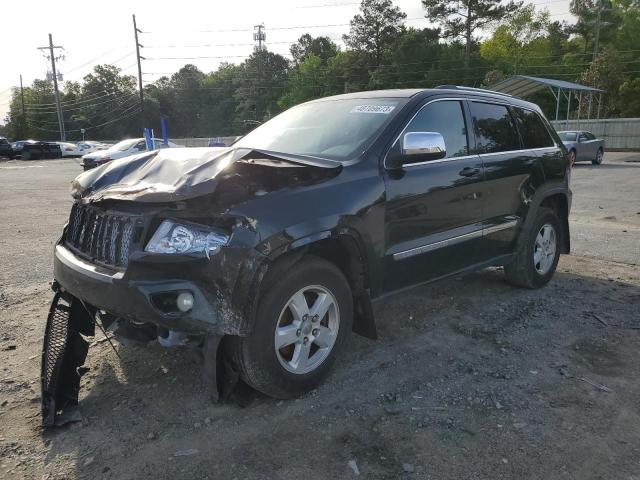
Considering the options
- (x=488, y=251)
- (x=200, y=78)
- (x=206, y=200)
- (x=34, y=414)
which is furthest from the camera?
(x=200, y=78)

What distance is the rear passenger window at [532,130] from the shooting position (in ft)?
16.9

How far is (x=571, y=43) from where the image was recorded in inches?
2425

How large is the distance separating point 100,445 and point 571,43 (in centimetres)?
7062

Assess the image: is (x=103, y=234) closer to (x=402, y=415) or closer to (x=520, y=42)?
(x=402, y=415)

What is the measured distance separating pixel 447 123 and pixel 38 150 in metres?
40.9

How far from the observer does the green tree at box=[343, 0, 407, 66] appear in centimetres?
6328

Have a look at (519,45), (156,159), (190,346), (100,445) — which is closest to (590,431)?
(190,346)

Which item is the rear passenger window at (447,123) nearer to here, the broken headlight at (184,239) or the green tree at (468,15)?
the broken headlight at (184,239)

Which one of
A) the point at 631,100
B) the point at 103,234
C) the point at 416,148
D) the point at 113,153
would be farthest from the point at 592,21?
the point at 103,234

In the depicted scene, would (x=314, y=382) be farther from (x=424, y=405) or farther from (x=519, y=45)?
(x=519, y=45)

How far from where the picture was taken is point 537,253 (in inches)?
210

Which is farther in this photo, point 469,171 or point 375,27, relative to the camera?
point 375,27

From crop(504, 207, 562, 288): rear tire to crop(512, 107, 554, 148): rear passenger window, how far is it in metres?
0.68

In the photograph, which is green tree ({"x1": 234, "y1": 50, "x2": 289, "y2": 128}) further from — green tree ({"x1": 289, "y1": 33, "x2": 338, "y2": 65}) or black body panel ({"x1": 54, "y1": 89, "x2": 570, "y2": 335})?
black body panel ({"x1": 54, "y1": 89, "x2": 570, "y2": 335})
